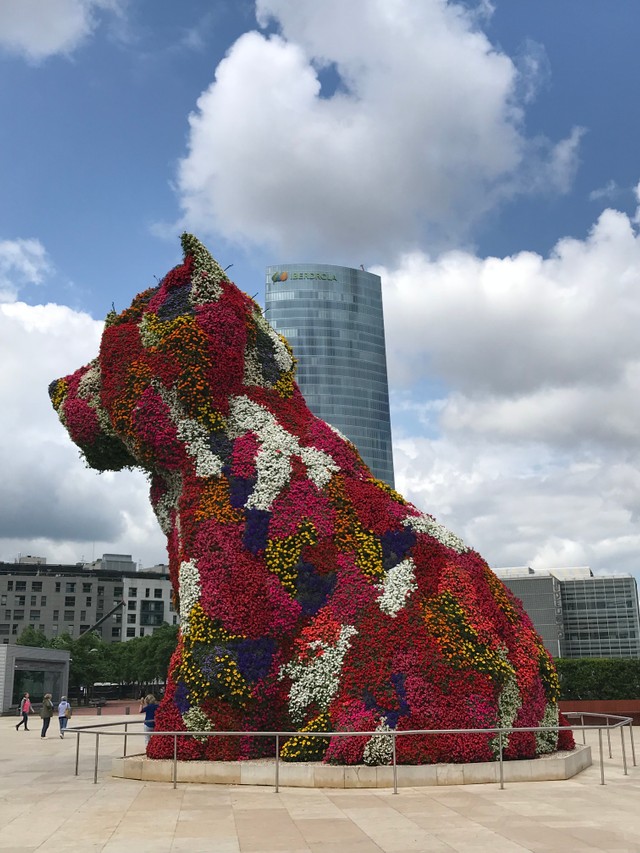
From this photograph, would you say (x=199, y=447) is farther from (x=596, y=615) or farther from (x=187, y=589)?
(x=596, y=615)

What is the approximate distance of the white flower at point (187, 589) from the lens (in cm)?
1561

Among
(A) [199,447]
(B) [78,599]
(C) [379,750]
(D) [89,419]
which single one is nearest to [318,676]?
(C) [379,750]

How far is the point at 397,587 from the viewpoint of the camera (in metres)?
15.2

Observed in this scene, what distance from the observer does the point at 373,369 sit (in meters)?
142

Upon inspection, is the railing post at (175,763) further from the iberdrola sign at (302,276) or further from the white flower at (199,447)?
the iberdrola sign at (302,276)

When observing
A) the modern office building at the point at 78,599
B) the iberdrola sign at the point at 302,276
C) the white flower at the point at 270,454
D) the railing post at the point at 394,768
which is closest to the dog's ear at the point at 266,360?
the white flower at the point at 270,454

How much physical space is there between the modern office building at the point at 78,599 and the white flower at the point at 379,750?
102 metres

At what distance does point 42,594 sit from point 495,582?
110265 mm

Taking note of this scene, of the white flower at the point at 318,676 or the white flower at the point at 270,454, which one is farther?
the white flower at the point at 270,454

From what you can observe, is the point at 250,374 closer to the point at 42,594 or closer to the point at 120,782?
the point at 120,782

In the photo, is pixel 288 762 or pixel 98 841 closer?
pixel 98 841

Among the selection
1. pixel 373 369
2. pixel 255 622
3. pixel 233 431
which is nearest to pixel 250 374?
pixel 233 431

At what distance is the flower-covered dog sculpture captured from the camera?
14.4 meters

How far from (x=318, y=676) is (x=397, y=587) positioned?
2180 millimetres
